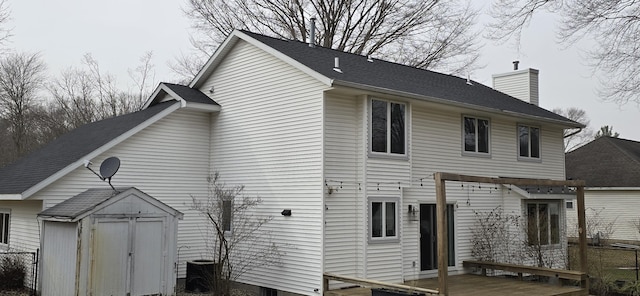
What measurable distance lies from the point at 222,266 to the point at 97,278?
2729mm

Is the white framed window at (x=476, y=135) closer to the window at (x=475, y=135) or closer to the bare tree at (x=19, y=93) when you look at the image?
the window at (x=475, y=135)

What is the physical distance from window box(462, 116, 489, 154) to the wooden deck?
11.7 feet

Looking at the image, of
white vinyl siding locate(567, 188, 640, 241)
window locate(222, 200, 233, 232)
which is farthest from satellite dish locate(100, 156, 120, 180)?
white vinyl siding locate(567, 188, 640, 241)

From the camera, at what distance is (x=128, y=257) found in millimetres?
11836

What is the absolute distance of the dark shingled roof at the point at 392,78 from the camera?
1341 cm

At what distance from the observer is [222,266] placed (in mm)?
12984

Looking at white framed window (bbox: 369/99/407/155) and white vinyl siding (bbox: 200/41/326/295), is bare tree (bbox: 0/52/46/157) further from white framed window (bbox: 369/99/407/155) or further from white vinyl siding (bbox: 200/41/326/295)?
white framed window (bbox: 369/99/407/155)

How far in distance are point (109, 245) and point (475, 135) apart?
32.5 ft

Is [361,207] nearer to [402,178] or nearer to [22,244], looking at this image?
[402,178]

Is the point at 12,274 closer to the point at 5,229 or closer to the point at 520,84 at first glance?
the point at 5,229

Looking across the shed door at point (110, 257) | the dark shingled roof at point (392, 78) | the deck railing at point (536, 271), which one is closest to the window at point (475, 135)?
the dark shingled roof at point (392, 78)

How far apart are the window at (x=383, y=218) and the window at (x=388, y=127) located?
3.86 ft

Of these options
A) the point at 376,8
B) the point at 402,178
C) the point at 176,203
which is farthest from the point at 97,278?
the point at 376,8

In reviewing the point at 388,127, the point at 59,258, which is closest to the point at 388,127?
the point at 388,127
